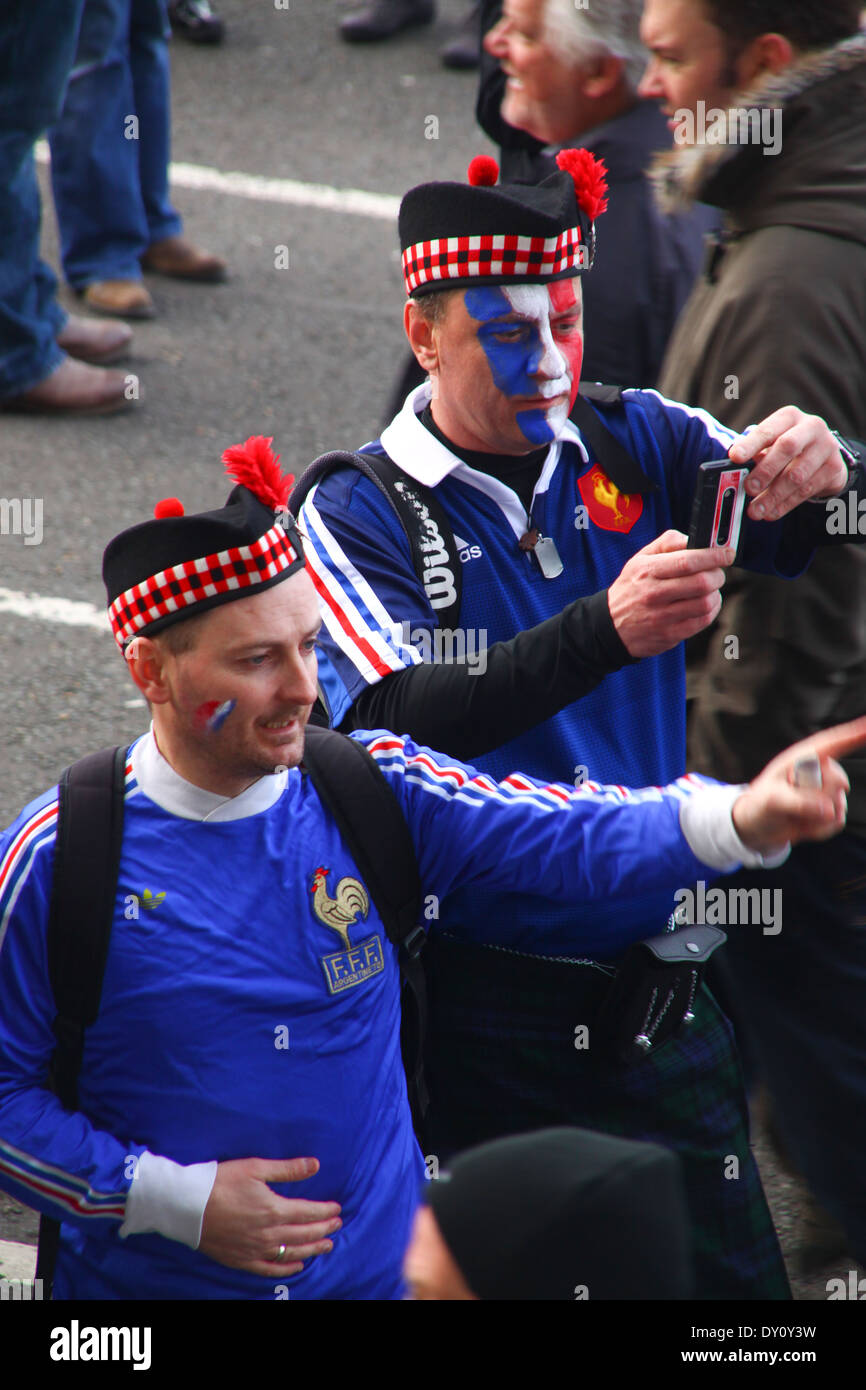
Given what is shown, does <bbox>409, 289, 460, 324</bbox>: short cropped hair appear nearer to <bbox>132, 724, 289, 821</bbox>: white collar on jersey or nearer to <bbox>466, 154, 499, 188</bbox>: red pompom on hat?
<bbox>466, 154, 499, 188</bbox>: red pompom on hat

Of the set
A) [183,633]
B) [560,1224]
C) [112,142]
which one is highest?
[112,142]

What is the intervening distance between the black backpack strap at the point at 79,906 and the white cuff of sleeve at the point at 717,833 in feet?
2.62

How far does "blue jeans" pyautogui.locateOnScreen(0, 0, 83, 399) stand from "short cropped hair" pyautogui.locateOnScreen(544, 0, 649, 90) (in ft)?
8.30

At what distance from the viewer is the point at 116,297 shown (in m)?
7.18

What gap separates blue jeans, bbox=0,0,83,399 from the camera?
5.86 metres

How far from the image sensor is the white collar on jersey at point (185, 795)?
2357 millimetres

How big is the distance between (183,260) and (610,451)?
5147 mm

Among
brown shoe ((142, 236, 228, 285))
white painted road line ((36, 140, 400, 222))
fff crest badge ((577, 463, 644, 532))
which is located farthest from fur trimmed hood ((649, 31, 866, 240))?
white painted road line ((36, 140, 400, 222))

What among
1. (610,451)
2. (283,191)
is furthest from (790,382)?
(283,191)

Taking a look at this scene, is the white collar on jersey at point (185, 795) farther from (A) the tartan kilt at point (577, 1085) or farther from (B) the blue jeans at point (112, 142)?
(B) the blue jeans at point (112, 142)

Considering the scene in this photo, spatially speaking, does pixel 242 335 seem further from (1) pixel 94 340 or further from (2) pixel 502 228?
(2) pixel 502 228

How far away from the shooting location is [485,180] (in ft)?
9.46

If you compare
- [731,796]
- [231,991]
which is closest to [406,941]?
[231,991]
